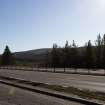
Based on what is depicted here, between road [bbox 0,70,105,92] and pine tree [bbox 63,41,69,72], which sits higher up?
pine tree [bbox 63,41,69,72]

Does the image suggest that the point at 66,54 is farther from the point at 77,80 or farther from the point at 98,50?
the point at 77,80

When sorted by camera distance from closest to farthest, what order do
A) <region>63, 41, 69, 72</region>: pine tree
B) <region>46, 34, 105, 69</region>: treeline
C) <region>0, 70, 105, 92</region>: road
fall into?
<region>0, 70, 105, 92</region>: road < <region>46, 34, 105, 69</region>: treeline < <region>63, 41, 69, 72</region>: pine tree

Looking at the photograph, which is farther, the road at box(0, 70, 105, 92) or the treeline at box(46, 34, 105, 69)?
the treeline at box(46, 34, 105, 69)

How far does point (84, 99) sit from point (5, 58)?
438 feet

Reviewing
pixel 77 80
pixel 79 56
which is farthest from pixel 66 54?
pixel 77 80

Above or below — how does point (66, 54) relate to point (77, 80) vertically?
above

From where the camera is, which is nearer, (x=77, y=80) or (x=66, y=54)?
(x=77, y=80)

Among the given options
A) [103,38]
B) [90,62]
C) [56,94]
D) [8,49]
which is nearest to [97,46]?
[103,38]

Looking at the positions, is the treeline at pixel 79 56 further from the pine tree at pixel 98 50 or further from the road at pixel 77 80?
the road at pixel 77 80

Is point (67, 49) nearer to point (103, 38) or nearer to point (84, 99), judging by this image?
point (103, 38)

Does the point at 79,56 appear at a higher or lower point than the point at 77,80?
higher

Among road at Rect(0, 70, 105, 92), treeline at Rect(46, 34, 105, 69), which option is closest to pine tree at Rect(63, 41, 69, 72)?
treeline at Rect(46, 34, 105, 69)

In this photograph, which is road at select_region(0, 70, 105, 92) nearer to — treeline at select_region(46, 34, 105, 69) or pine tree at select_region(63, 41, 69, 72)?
treeline at select_region(46, 34, 105, 69)

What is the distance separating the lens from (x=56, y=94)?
1592 centimetres
